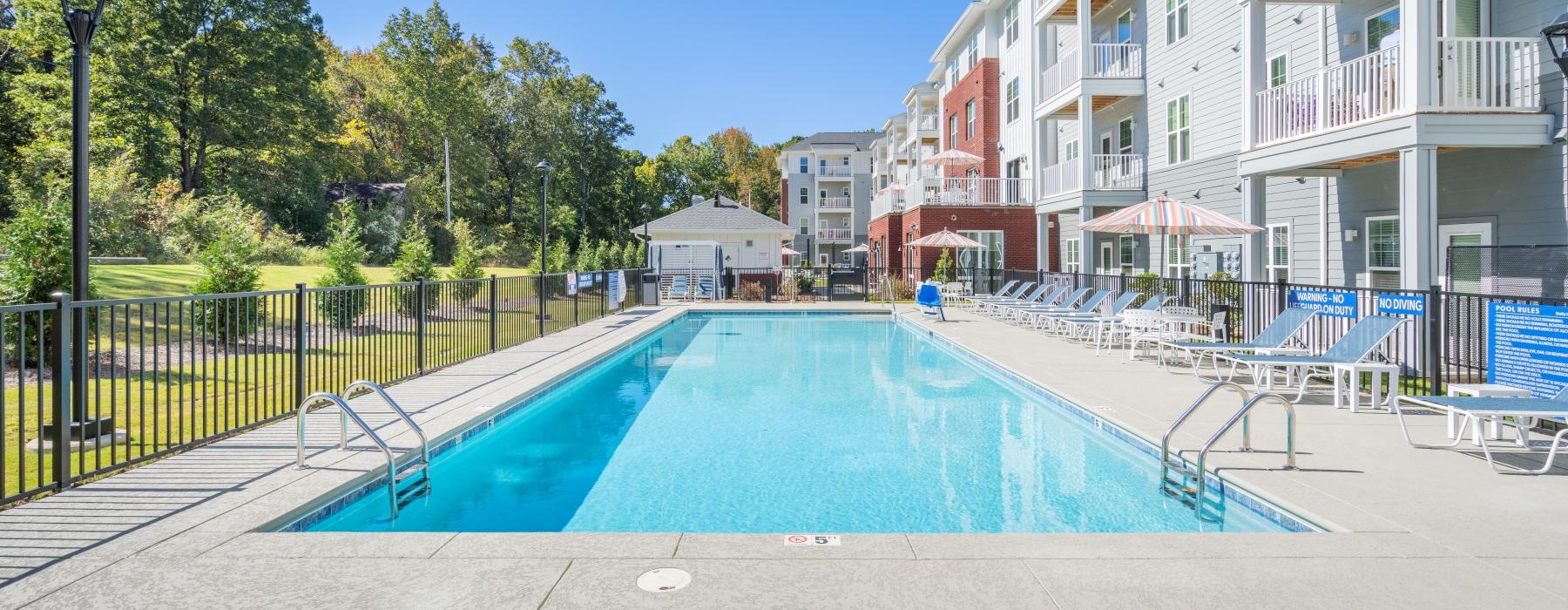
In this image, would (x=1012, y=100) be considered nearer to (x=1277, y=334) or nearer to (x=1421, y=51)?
(x=1421, y=51)

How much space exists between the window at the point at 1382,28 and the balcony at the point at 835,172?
147ft

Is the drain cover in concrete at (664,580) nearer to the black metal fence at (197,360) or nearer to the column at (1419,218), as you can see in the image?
the black metal fence at (197,360)

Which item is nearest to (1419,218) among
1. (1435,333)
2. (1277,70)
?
(1435,333)

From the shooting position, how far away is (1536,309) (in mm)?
6680

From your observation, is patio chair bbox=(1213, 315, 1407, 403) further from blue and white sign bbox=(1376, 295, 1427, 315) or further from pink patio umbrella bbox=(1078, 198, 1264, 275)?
pink patio umbrella bbox=(1078, 198, 1264, 275)

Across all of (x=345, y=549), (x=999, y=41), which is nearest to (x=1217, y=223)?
(x=345, y=549)

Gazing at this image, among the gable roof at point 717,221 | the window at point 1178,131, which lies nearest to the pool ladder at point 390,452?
the window at point 1178,131

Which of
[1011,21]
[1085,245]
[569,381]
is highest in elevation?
[1011,21]

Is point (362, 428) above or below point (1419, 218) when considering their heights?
below

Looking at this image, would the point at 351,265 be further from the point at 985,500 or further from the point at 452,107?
the point at 452,107

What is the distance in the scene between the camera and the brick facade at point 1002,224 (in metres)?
27.8

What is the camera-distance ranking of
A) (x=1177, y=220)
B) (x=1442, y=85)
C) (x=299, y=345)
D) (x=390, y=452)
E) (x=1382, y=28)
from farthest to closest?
(x=1177, y=220)
(x=1382, y=28)
(x=1442, y=85)
(x=299, y=345)
(x=390, y=452)

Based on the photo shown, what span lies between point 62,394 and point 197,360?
7502 millimetres

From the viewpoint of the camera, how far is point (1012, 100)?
28422mm
